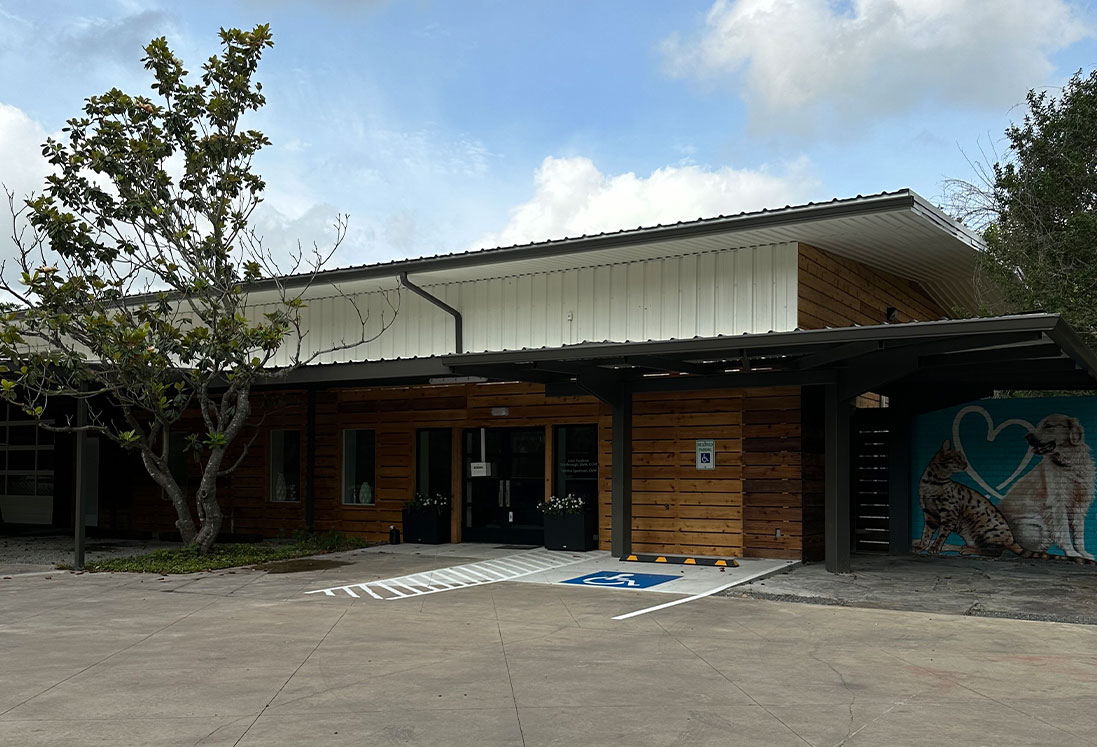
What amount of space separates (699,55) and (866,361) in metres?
11.3

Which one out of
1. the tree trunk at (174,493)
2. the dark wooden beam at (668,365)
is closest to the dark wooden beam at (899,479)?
the dark wooden beam at (668,365)

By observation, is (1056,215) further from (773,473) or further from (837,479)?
(837,479)

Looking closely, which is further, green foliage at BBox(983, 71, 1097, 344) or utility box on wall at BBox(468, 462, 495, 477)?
green foliage at BBox(983, 71, 1097, 344)

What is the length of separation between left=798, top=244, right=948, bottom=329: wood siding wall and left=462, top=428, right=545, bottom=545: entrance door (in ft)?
15.5

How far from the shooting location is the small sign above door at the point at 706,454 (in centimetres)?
1358

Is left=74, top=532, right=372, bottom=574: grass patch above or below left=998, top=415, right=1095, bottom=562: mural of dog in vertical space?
below

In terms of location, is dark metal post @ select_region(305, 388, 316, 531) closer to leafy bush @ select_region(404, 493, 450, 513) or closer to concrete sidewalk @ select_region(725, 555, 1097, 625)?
leafy bush @ select_region(404, 493, 450, 513)

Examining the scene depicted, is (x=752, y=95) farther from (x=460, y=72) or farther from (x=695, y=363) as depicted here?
(x=695, y=363)

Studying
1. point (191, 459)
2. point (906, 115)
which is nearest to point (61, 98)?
point (191, 459)

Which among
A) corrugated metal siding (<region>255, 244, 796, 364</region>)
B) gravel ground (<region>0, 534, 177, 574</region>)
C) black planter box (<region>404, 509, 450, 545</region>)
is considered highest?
corrugated metal siding (<region>255, 244, 796, 364</region>)

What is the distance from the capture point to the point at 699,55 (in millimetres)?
20812

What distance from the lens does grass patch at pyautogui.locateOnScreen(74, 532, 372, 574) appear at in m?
13.3

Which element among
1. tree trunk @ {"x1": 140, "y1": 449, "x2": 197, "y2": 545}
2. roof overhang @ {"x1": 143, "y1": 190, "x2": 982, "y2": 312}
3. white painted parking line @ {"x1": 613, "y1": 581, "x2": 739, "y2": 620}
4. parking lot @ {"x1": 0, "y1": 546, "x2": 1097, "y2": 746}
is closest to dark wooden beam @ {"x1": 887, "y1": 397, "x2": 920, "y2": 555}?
roof overhang @ {"x1": 143, "y1": 190, "x2": 982, "y2": 312}

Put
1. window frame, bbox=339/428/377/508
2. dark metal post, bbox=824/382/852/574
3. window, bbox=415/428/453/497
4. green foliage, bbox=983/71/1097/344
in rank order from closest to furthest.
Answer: dark metal post, bbox=824/382/852/574, window, bbox=415/428/453/497, window frame, bbox=339/428/377/508, green foliage, bbox=983/71/1097/344
